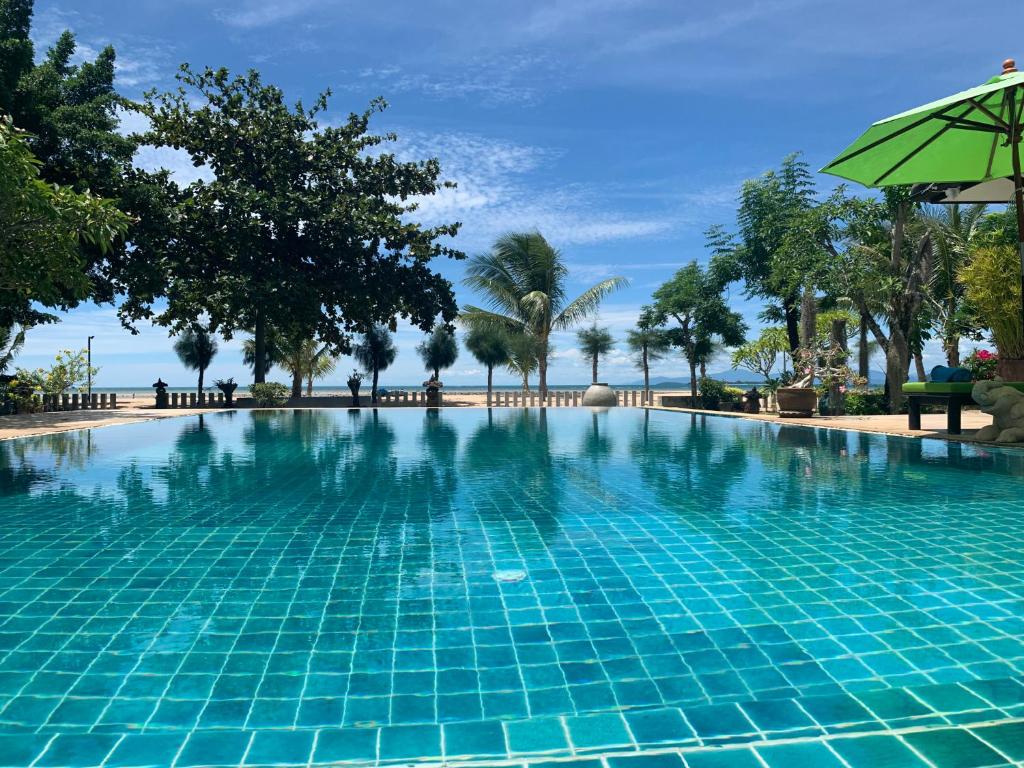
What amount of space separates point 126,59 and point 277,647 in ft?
90.7

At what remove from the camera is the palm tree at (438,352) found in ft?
131

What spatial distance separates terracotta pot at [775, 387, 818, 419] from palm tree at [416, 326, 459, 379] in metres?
24.1

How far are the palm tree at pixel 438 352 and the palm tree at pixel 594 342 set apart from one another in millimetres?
8196

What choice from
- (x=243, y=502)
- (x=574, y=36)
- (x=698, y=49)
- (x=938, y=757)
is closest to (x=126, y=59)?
(x=574, y=36)

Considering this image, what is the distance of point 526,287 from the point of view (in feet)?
97.0

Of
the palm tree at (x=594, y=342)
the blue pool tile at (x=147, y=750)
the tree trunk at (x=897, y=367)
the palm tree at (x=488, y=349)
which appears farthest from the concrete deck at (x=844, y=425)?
the palm tree at (x=594, y=342)

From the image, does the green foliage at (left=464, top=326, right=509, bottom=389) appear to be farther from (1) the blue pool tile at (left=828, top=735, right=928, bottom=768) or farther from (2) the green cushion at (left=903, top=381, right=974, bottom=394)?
(1) the blue pool tile at (left=828, top=735, right=928, bottom=768)

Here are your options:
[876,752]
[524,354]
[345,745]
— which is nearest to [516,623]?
[345,745]

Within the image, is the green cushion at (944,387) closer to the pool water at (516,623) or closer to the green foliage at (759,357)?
the pool water at (516,623)

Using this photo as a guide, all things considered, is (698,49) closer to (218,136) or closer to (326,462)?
(326,462)

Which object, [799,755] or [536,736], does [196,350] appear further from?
[799,755]

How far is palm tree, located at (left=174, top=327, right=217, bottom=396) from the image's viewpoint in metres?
36.1

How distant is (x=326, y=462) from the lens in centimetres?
1030

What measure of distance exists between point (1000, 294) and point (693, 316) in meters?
17.2
